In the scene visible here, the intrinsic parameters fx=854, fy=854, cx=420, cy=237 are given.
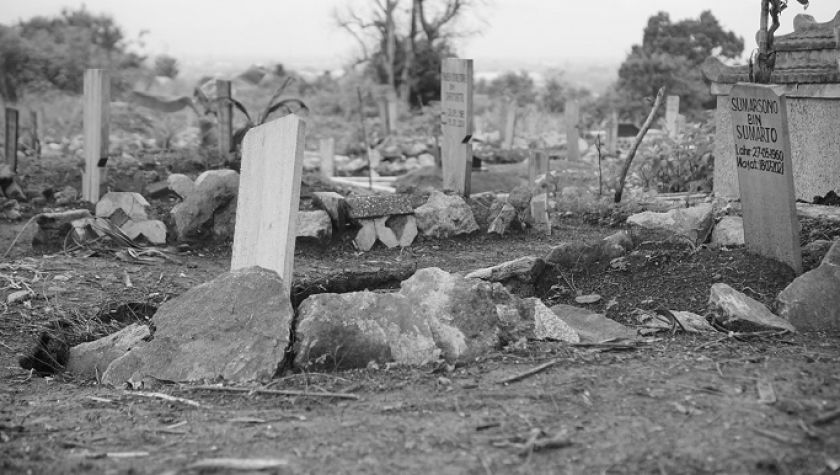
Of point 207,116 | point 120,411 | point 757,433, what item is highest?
point 207,116

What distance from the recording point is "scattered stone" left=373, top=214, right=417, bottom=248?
28.6 ft

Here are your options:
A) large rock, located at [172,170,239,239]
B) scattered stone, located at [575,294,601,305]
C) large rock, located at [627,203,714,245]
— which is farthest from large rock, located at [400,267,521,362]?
large rock, located at [172,170,239,239]

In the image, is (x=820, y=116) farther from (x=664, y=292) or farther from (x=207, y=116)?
(x=207, y=116)

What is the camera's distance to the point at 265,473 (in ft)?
9.92

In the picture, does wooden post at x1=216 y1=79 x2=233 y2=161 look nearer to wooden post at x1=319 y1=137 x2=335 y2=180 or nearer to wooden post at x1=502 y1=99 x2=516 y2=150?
wooden post at x1=319 y1=137 x2=335 y2=180

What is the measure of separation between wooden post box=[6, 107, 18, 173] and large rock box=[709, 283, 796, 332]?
1048cm

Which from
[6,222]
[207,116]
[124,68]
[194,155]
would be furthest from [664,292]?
[124,68]

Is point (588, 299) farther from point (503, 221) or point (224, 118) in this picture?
point (224, 118)

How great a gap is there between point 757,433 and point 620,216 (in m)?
6.31

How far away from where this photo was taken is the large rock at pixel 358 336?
4410 mm

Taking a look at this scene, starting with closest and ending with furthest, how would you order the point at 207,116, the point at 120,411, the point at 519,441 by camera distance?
the point at 519,441 < the point at 120,411 < the point at 207,116

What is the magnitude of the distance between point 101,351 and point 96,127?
669 centimetres

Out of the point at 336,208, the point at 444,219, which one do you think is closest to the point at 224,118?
the point at 336,208

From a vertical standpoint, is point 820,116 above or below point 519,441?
above
